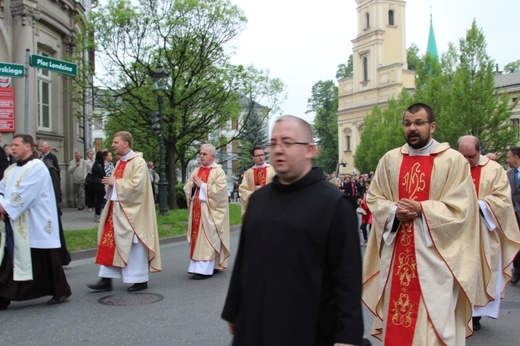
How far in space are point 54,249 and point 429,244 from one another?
467 centimetres

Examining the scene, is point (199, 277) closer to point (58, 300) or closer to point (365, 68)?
point (58, 300)

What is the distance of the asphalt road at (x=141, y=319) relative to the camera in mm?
5750

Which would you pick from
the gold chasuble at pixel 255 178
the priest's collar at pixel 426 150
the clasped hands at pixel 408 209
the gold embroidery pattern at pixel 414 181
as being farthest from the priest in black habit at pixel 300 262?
the gold chasuble at pixel 255 178

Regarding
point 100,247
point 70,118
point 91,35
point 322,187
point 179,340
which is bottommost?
point 179,340

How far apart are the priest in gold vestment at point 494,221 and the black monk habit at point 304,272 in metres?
3.45

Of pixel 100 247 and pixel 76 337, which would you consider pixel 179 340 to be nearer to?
pixel 76 337

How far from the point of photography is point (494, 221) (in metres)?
6.13

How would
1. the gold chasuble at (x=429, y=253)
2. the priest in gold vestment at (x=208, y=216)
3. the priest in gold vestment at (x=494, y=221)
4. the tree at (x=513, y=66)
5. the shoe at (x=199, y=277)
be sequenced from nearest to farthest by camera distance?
the gold chasuble at (x=429, y=253), the priest in gold vestment at (x=494, y=221), the shoe at (x=199, y=277), the priest in gold vestment at (x=208, y=216), the tree at (x=513, y=66)

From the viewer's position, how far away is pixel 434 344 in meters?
4.25

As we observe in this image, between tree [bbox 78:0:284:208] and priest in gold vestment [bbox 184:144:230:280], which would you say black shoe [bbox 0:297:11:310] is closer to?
priest in gold vestment [bbox 184:144:230:280]

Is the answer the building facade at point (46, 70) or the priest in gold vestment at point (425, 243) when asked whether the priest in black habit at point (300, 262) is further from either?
the building facade at point (46, 70)

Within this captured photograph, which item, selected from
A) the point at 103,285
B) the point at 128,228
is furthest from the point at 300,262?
the point at 103,285

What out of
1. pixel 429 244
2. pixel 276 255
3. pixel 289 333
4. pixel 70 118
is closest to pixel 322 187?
pixel 276 255

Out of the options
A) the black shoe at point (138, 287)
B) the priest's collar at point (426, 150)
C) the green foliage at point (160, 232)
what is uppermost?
the priest's collar at point (426, 150)
